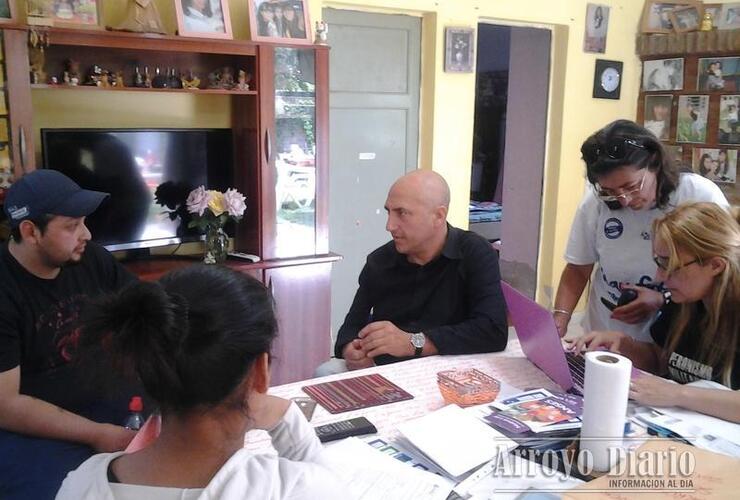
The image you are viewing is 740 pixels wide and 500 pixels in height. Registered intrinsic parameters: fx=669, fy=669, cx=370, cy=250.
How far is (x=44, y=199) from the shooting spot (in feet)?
6.27

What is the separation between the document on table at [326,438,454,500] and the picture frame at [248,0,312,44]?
2.24 meters

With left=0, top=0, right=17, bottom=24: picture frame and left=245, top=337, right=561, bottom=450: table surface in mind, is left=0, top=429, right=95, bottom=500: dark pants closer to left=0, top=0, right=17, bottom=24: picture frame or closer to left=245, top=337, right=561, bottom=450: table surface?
left=245, top=337, right=561, bottom=450: table surface

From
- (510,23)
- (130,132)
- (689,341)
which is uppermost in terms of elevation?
(510,23)

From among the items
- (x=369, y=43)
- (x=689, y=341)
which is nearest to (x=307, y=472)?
(x=689, y=341)

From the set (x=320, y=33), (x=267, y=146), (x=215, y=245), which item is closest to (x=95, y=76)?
(x=267, y=146)

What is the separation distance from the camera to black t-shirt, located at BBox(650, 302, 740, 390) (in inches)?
65.2

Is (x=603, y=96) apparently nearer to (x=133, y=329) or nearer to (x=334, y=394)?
(x=334, y=394)

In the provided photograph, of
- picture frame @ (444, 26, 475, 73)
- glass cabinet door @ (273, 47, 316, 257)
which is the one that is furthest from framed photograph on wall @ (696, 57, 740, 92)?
glass cabinet door @ (273, 47, 316, 257)

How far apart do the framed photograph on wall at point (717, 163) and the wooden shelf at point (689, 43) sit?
1.92 feet

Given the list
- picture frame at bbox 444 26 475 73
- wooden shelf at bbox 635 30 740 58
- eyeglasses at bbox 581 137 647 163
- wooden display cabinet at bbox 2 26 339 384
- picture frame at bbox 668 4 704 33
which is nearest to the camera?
eyeglasses at bbox 581 137 647 163

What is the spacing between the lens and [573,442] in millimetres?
1372

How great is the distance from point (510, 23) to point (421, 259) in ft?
7.97

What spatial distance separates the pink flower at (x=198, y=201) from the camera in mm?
3027

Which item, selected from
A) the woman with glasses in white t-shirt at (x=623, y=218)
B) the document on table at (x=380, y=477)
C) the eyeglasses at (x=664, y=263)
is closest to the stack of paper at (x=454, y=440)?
the document on table at (x=380, y=477)
